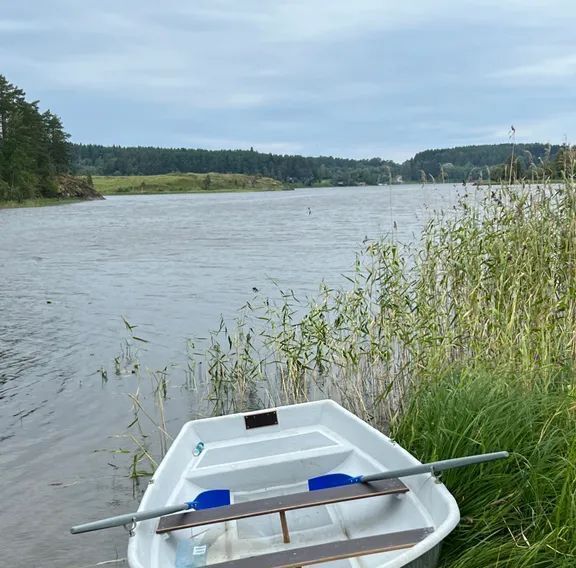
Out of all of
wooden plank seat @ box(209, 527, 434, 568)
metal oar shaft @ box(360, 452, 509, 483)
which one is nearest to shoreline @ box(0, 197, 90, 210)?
metal oar shaft @ box(360, 452, 509, 483)

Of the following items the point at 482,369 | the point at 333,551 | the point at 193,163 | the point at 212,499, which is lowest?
the point at 212,499

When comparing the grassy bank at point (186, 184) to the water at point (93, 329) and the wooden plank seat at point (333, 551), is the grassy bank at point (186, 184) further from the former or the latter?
the wooden plank seat at point (333, 551)

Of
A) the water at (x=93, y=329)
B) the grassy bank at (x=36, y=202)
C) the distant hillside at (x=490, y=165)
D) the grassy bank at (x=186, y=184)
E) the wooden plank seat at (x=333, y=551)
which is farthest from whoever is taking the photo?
the grassy bank at (x=186, y=184)

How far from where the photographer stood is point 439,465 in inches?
148

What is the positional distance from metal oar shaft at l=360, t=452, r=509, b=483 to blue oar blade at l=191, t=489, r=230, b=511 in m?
1.06

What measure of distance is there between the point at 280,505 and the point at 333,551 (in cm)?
54

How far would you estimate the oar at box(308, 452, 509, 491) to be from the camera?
3.72m

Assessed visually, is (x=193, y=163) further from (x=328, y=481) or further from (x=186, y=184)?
(x=328, y=481)

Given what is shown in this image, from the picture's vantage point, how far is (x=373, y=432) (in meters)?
4.78

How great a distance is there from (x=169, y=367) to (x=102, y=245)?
19.9 m

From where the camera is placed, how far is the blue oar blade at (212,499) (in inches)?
174

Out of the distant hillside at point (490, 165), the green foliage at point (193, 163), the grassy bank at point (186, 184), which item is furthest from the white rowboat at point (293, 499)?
the green foliage at point (193, 163)

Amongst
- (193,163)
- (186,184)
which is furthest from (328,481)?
(193,163)

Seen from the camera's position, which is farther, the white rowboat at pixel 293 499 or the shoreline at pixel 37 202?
the shoreline at pixel 37 202
